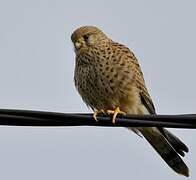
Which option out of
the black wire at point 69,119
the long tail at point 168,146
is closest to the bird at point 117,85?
the long tail at point 168,146

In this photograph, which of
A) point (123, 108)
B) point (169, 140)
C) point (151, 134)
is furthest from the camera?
point (151, 134)

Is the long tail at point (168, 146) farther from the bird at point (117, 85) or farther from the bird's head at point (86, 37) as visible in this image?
the bird's head at point (86, 37)

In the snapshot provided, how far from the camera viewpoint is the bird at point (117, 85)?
5727 mm

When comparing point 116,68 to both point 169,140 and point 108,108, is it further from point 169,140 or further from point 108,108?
point 169,140

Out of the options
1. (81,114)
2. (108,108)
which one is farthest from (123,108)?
(81,114)

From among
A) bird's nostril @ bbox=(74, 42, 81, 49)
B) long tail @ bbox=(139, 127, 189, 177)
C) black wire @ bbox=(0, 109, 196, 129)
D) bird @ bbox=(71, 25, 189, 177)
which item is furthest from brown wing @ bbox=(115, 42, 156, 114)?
black wire @ bbox=(0, 109, 196, 129)

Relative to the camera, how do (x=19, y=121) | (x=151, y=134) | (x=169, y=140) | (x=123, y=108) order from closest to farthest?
(x=19, y=121)
(x=169, y=140)
(x=123, y=108)
(x=151, y=134)

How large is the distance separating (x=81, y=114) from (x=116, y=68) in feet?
7.66

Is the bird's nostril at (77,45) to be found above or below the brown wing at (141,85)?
above

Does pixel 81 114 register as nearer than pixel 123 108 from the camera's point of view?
Yes

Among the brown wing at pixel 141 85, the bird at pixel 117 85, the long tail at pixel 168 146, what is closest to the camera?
the long tail at pixel 168 146

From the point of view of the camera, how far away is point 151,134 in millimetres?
6266

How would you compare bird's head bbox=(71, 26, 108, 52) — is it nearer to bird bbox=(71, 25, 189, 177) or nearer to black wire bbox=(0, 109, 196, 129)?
bird bbox=(71, 25, 189, 177)

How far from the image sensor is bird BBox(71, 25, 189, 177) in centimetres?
573
